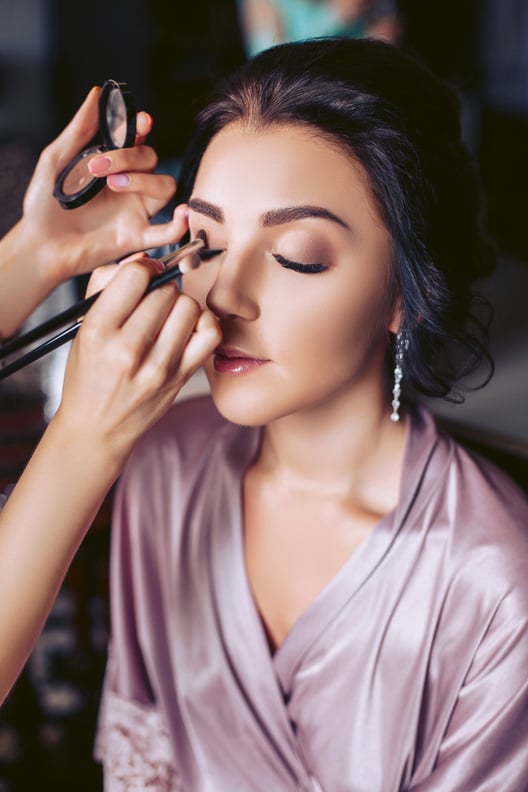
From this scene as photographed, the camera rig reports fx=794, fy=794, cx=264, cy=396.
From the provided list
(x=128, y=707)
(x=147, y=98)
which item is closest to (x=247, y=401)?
(x=128, y=707)

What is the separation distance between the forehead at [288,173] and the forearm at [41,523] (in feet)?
1.22

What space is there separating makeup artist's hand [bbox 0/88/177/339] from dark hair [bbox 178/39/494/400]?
0.46 ft

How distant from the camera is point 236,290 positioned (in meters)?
0.97

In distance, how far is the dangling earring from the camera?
1.12 metres

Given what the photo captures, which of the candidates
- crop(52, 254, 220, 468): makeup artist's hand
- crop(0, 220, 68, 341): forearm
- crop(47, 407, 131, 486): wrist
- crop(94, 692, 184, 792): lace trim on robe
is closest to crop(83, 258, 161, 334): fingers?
crop(52, 254, 220, 468): makeup artist's hand

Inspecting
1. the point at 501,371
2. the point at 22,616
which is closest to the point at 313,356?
the point at 22,616

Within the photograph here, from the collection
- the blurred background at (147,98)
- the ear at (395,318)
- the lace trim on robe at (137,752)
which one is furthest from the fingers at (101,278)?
the blurred background at (147,98)

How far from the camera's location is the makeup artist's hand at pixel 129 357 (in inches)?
30.7

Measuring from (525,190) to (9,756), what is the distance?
7.68 ft

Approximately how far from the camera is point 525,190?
2729 millimetres

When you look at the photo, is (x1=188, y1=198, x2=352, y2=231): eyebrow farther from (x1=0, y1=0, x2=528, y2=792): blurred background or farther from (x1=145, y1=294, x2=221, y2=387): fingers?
(x1=0, y1=0, x2=528, y2=792): blurred background

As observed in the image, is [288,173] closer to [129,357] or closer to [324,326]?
[324,326]

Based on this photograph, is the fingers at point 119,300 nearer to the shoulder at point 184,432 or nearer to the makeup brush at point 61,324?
the makeup brush at point 61,324

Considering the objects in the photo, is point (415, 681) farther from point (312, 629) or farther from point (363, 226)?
point (363, 226)
